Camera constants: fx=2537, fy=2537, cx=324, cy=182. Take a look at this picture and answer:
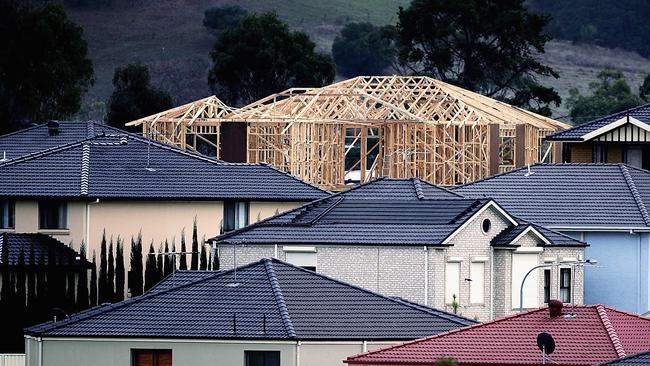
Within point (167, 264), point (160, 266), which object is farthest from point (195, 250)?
point (160, 266)

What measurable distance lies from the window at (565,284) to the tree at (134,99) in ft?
220

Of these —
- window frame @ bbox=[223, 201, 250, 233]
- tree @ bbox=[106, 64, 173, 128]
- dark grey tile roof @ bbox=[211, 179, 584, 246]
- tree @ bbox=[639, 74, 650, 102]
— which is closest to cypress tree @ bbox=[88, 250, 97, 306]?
window frame @ bbox=[223, 201, 250, 233]

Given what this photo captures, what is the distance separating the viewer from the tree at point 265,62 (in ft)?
451

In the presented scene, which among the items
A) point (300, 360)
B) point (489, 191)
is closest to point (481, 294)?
point (489, 191)

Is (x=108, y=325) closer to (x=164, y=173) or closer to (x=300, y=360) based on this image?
(x=300, y=360)

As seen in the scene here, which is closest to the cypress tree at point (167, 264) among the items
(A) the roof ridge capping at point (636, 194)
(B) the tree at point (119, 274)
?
(B) the tree at point (119, 274)

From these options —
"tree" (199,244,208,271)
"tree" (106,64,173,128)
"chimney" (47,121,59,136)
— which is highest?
"tree" (106,64,173,128)

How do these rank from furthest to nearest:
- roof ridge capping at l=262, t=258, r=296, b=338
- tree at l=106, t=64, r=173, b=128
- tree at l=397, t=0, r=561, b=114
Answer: tree at l=397, t=0, r=561, b=114 < tree at l=106, t=64, r=173, b=128 < roof ridge capping at l=262, t=258, r=296, b=338

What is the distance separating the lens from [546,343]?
1850 inches

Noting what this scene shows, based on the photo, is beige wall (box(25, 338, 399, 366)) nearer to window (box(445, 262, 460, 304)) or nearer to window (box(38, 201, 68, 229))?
window (box(445, 262, 460, 304))

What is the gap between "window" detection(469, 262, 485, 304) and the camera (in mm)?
64125

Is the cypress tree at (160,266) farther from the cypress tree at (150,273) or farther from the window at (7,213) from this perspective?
the window at (7,213)

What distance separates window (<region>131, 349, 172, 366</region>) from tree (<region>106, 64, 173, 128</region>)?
3141 inches

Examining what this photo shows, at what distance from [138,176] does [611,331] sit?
3220 centimetres
